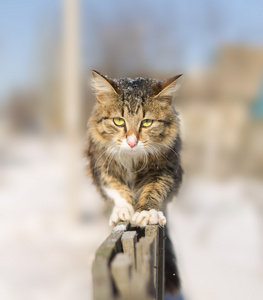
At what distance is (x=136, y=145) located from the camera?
3.71 feet

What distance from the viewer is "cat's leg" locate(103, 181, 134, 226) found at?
1.10m

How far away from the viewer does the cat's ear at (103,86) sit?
112 centimetres

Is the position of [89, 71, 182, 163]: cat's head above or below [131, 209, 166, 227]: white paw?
above

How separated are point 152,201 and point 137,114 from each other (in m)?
0.28

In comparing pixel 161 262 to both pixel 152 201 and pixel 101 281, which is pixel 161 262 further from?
pixel 101 281

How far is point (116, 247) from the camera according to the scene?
0.83 metres

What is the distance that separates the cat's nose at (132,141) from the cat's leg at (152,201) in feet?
0.62

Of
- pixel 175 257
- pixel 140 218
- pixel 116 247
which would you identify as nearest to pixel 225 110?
pixel 175 257

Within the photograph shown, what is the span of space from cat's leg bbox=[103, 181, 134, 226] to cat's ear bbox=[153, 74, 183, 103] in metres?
0.33

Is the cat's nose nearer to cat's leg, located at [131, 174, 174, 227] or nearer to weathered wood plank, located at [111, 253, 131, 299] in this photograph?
cat's leg, located at [131, 174, 174, 227]

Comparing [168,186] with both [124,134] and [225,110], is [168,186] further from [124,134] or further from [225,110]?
[225,110]

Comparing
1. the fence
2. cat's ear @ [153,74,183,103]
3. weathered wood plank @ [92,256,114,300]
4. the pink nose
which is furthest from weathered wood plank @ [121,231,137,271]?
cat's ear @ [153,74,183,103]

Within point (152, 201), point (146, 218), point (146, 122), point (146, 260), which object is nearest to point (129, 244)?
point (146, 260)

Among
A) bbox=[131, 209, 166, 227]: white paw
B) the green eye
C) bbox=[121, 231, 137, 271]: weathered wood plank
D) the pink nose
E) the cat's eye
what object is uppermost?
the cat's eye
